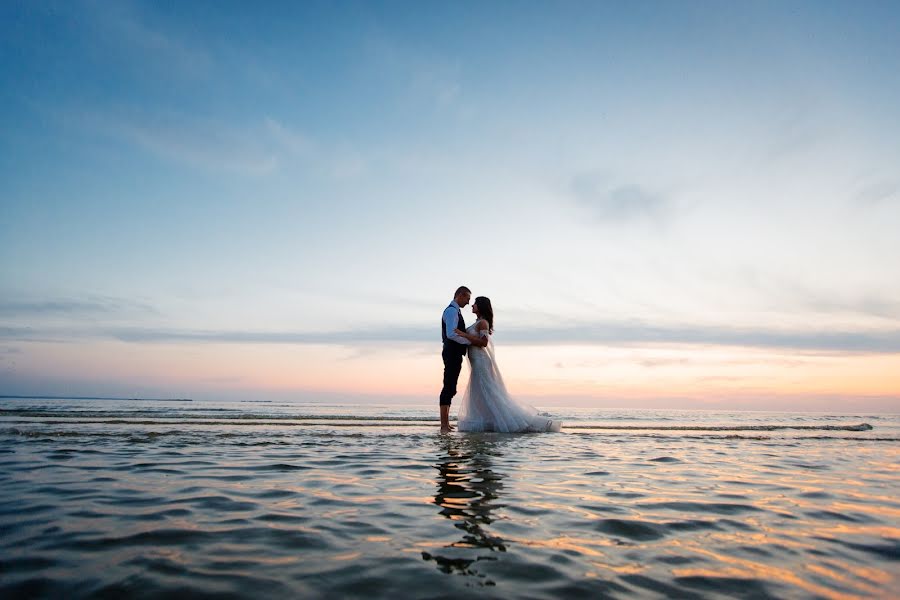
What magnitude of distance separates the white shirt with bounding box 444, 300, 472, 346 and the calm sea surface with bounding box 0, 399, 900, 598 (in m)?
4.97

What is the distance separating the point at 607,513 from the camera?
3967mm

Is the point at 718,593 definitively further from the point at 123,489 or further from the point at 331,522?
the point at 123,489

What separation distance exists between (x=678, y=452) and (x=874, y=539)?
16.8 feet

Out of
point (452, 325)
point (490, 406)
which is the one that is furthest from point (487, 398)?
point (452, 325)

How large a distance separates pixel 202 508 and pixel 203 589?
5.77 ft

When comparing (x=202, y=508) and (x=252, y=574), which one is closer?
(x=252, y=574)

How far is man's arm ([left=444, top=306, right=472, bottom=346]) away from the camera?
1194 centimetres

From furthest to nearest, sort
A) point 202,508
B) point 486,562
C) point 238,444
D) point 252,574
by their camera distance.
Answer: point 238,444, point 202,508, point 486,562, point 252,574

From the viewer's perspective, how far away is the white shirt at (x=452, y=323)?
470 inches

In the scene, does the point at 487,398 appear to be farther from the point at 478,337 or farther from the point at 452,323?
the point at 452,323

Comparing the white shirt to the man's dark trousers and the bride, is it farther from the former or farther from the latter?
the man's dark trousers

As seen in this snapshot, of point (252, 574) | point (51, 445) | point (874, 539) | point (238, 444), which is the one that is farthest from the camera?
point (238, 444)

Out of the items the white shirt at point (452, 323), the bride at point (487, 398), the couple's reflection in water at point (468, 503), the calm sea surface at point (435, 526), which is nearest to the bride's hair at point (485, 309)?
the bride at point (487, 398)

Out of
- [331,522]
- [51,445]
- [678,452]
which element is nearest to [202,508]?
[331,522]
